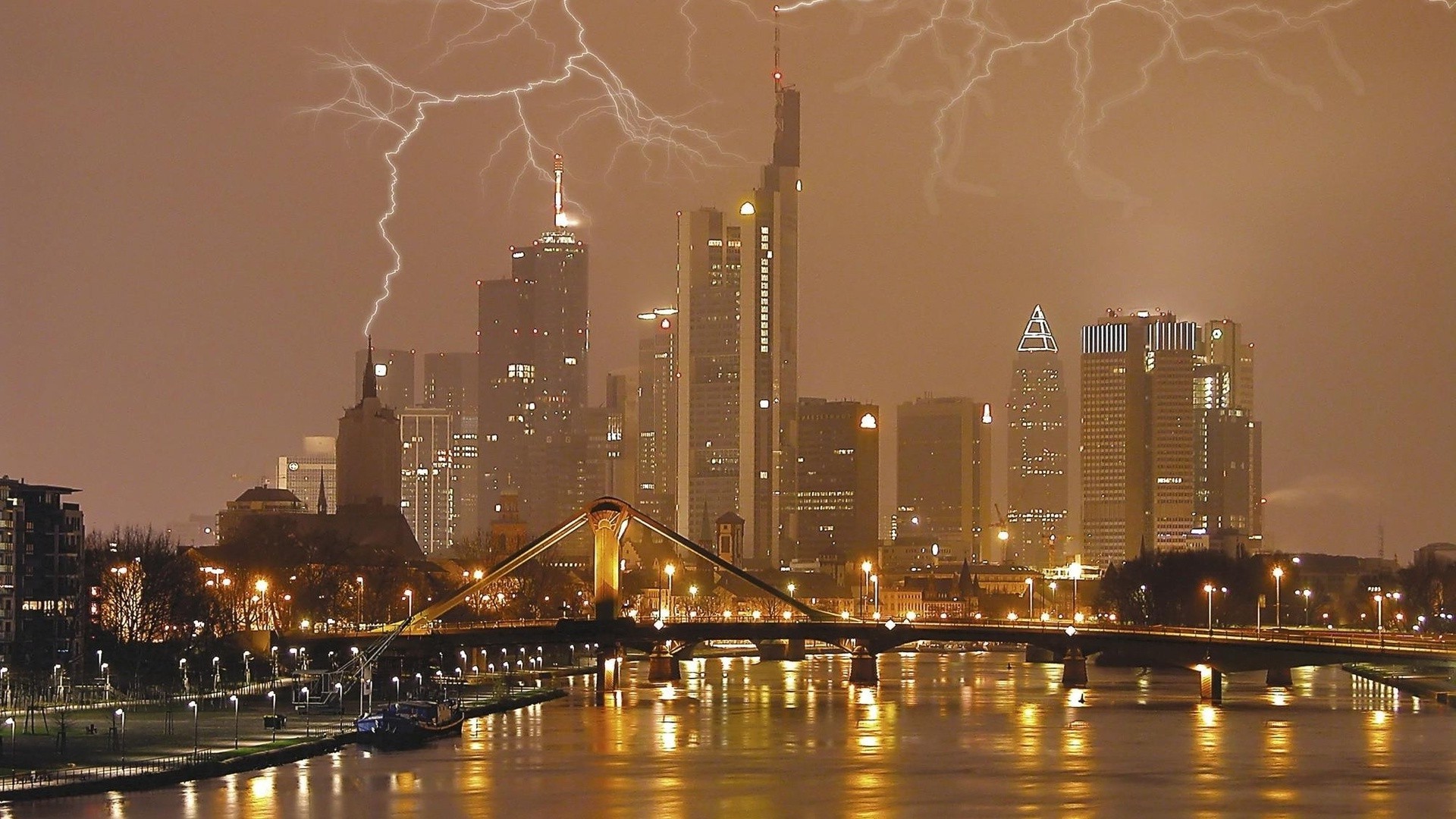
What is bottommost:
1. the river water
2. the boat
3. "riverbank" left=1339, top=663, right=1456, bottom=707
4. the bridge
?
"riverbank" left=1339, top=663, right=1456, bottom=707

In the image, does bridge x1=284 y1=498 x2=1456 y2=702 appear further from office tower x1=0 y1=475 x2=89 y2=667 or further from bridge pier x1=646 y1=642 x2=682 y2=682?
office tower x1=0 y1=475 x2=89 y2=667

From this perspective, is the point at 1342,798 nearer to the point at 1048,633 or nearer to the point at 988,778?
the point at 988,778

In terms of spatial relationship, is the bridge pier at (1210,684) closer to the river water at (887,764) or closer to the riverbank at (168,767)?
the river water at (887,764)

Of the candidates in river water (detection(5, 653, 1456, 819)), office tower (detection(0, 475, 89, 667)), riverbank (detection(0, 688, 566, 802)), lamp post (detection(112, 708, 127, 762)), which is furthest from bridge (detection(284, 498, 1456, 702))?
riverbank (detection(0, 688, 566, 802))

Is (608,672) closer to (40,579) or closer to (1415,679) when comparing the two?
(40,579)

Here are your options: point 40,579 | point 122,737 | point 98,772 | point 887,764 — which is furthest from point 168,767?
point 40,579

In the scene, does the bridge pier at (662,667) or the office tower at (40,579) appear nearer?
the office tower at (40,579)

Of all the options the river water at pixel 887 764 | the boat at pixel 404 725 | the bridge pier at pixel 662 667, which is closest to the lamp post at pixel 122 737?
the river water at pixel 887 764
